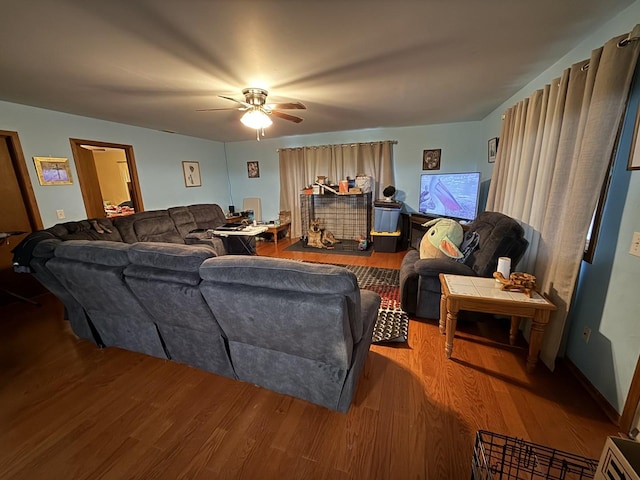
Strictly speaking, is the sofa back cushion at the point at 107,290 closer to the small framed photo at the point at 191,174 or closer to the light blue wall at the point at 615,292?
the light blue wall at the point at 615,292

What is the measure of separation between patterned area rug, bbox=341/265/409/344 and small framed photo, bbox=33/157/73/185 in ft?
13.4

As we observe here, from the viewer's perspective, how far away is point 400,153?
469 cm

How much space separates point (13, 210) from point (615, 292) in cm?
552

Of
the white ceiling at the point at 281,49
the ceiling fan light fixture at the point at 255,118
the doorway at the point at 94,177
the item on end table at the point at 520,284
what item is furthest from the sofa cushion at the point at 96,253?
the item on end table at the point at 520,284

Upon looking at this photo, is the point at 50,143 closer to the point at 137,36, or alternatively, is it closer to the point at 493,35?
the point at 137,36

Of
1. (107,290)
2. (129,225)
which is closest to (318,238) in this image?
(129,225)

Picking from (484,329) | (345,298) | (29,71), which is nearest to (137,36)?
(29,71)

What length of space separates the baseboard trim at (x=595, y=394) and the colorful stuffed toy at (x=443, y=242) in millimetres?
1102

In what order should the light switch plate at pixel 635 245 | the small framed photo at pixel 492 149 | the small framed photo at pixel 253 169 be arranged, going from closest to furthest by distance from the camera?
the light switch plate at pixel 635 245, the small framed photo at pixel 492 149, the small framed photo at pixel 253 169

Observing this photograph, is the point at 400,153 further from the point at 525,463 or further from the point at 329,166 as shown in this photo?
the point at 525,463

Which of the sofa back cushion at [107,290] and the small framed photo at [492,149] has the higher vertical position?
the small framed photo at [492,149]

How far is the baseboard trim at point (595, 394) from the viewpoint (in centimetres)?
135

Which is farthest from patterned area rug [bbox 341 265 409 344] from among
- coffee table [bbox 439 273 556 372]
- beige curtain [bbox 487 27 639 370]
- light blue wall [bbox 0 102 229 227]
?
light blue wall [bbox 0 102 229 227]

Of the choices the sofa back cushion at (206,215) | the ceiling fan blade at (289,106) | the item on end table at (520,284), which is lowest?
the item on end table at (520,284)
